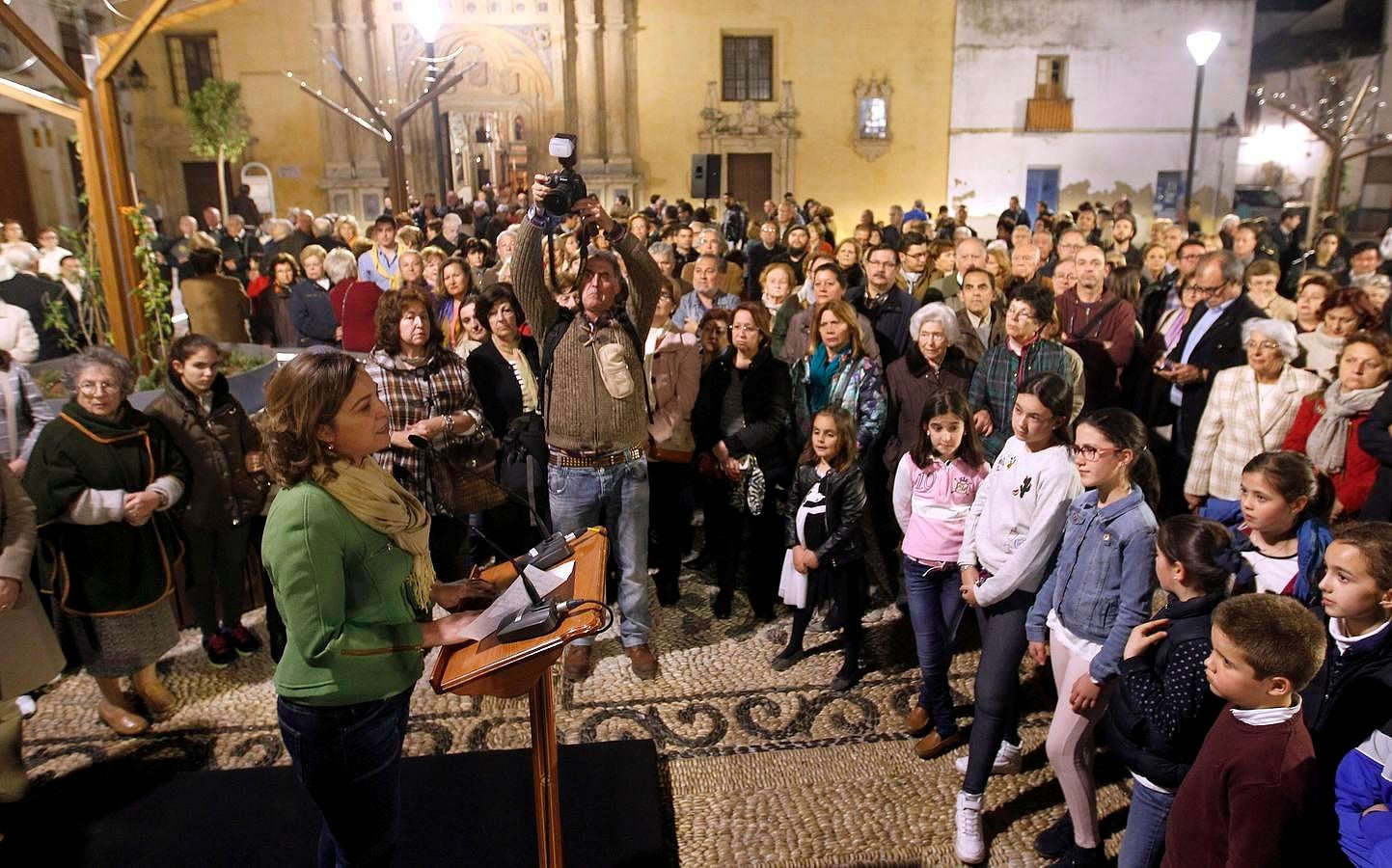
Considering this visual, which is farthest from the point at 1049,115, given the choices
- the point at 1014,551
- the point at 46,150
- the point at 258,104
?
the point at 1014,551

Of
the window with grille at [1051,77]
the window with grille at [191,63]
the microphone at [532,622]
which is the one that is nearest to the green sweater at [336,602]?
the microphone at [532,622]

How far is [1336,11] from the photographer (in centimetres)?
2480

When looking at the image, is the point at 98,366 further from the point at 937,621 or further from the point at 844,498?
the point at 937,621

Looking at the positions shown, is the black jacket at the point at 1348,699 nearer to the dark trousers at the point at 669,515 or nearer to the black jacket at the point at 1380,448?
the black jacket at the point at 1380,448

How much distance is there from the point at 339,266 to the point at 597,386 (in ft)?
15.9

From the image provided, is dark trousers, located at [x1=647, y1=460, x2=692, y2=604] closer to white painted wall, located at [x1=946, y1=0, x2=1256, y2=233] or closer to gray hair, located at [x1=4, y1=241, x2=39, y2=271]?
gray hair, located at [x1=4, y1=241, x2=39, y2=271]

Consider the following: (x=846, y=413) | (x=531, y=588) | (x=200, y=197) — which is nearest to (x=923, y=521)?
(x=846, y=413)

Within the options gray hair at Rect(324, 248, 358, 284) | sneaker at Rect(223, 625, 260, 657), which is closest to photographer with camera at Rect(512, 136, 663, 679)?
Result: sneaker at Rect(223, 625, 260, 657)

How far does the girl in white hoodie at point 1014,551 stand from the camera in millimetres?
3447

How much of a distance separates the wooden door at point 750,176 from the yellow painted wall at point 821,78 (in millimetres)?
747

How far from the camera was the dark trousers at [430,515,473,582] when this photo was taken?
517 cm

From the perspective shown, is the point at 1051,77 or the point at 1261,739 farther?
the point at 1051,77

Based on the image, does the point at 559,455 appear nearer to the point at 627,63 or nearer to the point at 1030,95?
the point at 627,63

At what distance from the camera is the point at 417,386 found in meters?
4.72
